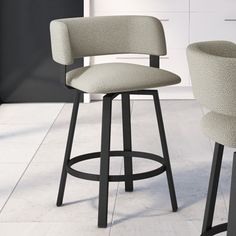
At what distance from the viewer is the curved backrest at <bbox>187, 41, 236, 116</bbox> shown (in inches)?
85.3

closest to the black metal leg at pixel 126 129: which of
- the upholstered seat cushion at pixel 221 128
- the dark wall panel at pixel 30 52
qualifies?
the upholstered seat cushion at pixel 221 128

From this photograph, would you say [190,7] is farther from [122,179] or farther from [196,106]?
[122,179]

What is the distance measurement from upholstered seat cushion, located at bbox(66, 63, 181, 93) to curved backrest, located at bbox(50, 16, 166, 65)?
0.11 meters

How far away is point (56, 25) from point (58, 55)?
149 mm

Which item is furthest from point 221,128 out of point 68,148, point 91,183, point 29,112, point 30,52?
point 30,52

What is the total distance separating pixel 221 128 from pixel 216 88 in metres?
0.21

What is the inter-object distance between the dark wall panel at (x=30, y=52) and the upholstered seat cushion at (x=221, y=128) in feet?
12.0

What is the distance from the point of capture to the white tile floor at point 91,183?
11.2 feet

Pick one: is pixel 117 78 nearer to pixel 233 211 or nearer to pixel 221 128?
pixel 221 128

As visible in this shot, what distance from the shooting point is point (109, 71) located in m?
3.42

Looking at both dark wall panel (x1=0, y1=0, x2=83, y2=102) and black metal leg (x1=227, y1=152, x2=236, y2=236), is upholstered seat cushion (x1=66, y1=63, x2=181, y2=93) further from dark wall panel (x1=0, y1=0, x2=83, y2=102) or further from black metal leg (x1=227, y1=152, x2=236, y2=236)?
dark wall panel (x1=0, y1=0, x2=83, y2=102)

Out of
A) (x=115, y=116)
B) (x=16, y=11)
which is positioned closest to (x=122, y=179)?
(x=115, y=116)

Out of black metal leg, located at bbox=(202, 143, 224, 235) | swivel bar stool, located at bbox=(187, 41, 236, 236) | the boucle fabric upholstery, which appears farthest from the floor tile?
the boucle fabric upholstery

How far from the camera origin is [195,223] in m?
3.43
